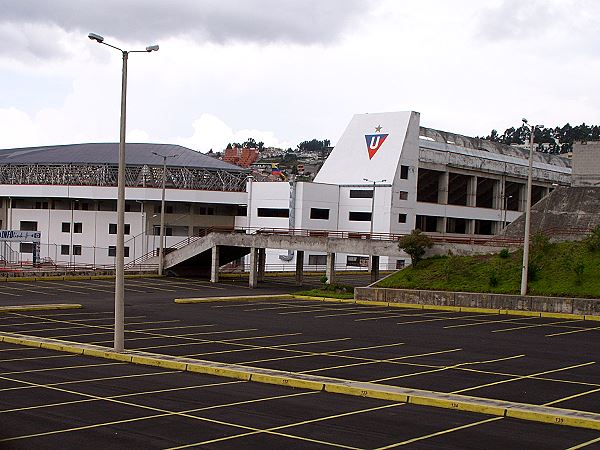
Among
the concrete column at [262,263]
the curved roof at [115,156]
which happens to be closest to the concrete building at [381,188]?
the curved roof at [115,156]

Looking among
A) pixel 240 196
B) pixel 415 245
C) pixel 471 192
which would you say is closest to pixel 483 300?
pixel 415 245

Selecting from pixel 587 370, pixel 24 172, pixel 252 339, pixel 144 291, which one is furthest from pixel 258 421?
pixel 24 172

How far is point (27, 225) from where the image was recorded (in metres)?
83.3

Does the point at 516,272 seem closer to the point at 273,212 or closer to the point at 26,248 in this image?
the point at 273,212

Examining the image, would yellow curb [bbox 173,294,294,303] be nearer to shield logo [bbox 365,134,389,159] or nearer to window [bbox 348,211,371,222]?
window [bbox 348,211,371,222]

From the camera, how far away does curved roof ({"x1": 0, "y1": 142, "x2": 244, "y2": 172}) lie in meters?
85.8

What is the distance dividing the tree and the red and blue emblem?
33539mm

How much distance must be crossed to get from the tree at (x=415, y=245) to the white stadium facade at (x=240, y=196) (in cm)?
2798

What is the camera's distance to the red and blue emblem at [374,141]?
78.6 meters

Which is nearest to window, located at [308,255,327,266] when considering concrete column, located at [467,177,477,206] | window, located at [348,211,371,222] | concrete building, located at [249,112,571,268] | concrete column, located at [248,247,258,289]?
concrete building, located at [249,112,571,268]

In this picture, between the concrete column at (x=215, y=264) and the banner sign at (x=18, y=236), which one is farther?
the banner sign at (x=18, y=236)

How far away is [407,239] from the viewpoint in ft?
150

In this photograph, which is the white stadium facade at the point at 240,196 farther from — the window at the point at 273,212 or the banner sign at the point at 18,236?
the banner sign at the point at 18,236

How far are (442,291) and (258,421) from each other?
27539mm
